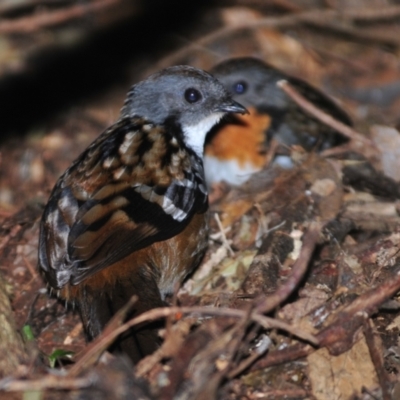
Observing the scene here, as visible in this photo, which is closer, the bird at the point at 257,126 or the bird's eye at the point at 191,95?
the bird's eye at the point at 191,95

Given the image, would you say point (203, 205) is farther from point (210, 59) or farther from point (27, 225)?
point (210, 59)

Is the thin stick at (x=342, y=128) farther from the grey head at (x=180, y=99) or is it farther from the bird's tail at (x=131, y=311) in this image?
the bird's tail at (x=131, y=311)

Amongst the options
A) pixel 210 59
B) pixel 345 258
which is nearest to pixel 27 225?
pixel 345 258

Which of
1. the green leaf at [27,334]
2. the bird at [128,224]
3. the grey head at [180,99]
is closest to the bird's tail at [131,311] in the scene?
the bird at [128,224]

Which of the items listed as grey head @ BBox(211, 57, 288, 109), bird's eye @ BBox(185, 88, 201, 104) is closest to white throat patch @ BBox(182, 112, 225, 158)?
bird's eye @ BBox(185, 88, 201, 104)

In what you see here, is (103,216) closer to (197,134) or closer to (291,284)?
(291,284)

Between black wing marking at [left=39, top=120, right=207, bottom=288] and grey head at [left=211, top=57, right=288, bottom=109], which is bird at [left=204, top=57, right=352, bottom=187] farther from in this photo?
black wing marking at [left=39, top=120, right=207, bottom=288]

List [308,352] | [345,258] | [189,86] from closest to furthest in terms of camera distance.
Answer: [308,352], [345,258], [189,86]
